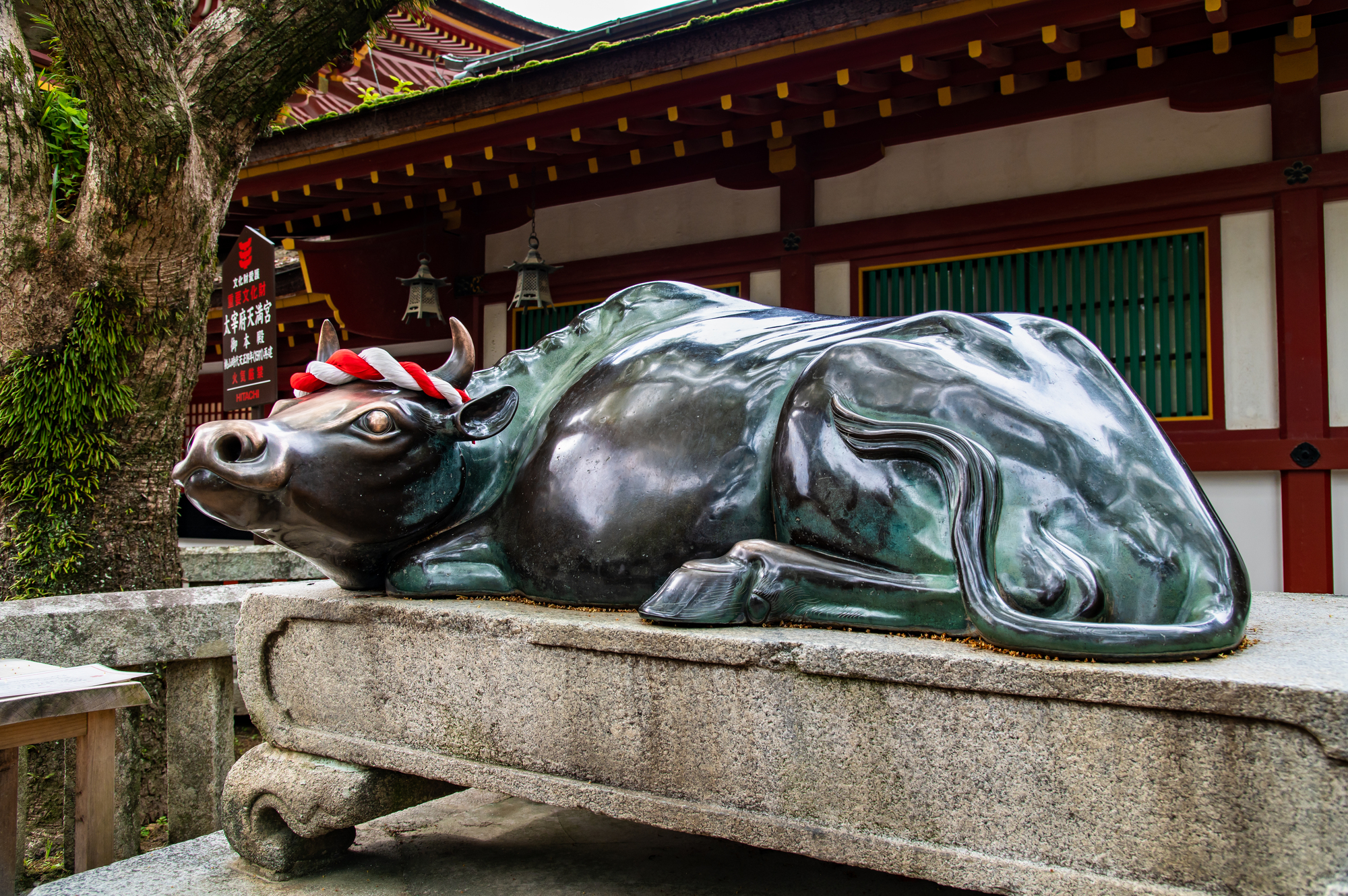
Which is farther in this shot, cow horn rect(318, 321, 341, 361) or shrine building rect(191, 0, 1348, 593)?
shrine building rect(191, 0, 1348, 593)

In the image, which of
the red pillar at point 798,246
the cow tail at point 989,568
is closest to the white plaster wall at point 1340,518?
the red pillar at point 798,246

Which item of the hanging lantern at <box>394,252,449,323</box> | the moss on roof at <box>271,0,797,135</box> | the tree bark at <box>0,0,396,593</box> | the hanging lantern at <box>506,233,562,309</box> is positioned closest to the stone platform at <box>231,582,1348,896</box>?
the tree bark at <box>0,0,396,593</box>

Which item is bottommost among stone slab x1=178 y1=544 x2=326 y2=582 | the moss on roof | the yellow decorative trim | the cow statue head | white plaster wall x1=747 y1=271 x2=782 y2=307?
stone slab x1=178 y1=544 x2=326 y2=582

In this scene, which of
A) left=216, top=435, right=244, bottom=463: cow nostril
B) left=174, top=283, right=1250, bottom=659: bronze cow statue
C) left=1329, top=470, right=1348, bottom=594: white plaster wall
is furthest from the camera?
left=1329, top=470, right=1348, bottom=594: white plaster wall

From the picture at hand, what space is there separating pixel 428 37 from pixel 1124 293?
1098cm

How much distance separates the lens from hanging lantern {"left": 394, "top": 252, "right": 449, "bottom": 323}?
21.7 ft

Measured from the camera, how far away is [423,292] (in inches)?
262

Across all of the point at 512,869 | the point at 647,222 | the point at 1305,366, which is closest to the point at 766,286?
the point at 647,222

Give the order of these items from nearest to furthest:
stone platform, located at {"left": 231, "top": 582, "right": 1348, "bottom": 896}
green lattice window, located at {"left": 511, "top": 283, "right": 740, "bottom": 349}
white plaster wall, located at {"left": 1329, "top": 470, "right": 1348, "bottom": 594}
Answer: stone platform, located at {"left": 231, "top": 582, "right": 1348, "bottom": 896}, white plaster wall, located at {"left": 1329, "top": 470, "right": 1348, "bottom": 594}, green lattice window, located at {"left": 511, "top": 283, "right": 740, "bottom": 349}

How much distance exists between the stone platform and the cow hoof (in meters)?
0.03

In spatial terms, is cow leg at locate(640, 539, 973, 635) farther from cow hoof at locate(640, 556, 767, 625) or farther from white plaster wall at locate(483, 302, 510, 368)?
white plaster wall at locate(483, 302, 510, 368)

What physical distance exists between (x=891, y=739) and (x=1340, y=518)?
411 centimetres

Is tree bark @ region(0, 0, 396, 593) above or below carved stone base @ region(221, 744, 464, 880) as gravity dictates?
above

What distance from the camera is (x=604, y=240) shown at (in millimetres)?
6523
